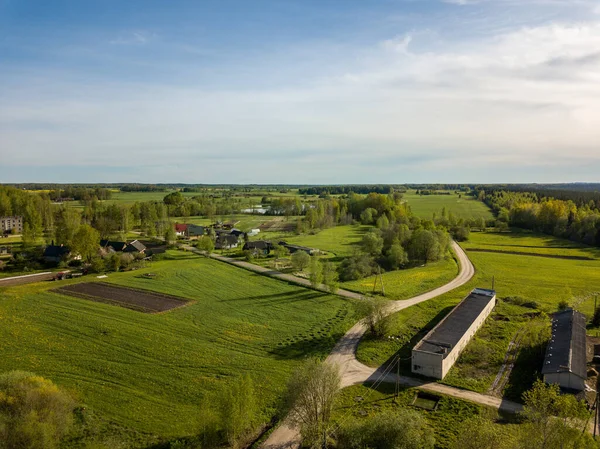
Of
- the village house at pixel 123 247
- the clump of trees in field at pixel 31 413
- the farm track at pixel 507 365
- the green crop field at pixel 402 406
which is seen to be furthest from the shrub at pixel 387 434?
the village house at pixel 123 247

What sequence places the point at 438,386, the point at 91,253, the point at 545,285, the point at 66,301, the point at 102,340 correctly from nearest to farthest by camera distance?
the point at 438,386 < the point at 102,340 < the point at 66,301 < the point at 545,285 < the point at 91,253

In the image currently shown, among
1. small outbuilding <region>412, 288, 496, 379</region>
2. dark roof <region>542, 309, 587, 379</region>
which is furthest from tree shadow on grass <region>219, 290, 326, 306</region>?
dark roof <region>542, 309, 587, 379</region>

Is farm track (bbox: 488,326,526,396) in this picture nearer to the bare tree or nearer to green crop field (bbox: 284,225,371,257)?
the bare tree

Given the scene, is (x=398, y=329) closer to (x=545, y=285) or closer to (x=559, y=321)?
(x=559, y=321)

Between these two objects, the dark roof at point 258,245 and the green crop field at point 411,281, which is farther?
the dark roof at point 258,245

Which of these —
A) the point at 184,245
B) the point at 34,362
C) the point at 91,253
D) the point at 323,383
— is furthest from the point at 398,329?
the point at 184,245

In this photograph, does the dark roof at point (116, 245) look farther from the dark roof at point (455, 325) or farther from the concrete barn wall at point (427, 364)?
the concrete barn wall at point (427, 364)

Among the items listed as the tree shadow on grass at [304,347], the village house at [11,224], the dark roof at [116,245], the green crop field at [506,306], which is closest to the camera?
the green crop field at [506,306]
